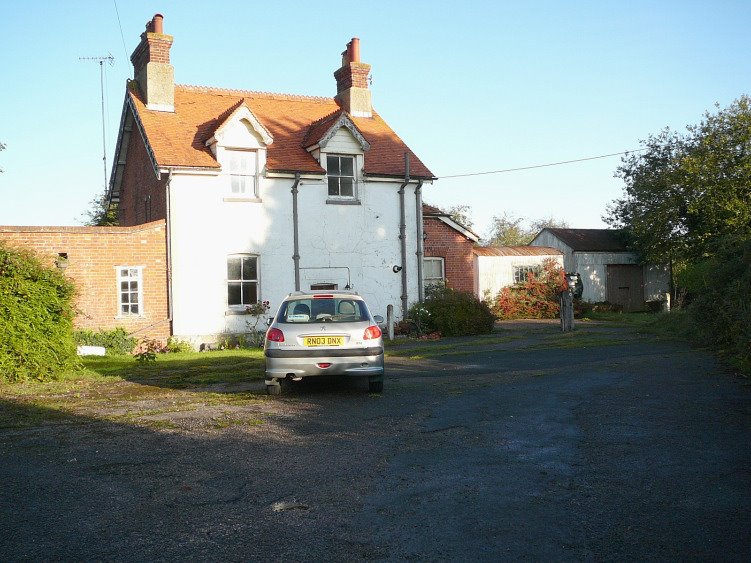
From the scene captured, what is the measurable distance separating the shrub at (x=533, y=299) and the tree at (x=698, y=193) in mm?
5798

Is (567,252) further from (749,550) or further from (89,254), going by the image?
(749,550)

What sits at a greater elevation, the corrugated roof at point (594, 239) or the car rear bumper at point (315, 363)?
the corrugated roof at point (594, 239)

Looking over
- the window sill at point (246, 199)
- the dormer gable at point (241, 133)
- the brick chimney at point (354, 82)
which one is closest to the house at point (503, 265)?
the brick chimney at point (354, 82)

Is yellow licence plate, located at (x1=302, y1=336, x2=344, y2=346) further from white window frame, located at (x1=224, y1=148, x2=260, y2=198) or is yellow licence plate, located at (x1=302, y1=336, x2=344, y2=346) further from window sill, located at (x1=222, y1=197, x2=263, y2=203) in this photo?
white window frame, located at (x1=224, y1=148, x2=260, y2=198)

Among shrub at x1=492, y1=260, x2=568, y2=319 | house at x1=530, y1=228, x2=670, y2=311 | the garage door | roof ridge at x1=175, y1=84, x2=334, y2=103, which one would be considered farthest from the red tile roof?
the garage door

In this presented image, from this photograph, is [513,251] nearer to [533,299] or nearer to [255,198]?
[533,299]

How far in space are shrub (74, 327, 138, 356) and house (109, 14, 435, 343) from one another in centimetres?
146

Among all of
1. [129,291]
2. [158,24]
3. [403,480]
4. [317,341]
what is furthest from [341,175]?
[403,480]

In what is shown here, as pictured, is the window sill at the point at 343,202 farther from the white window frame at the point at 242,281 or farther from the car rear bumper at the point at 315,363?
the car rear bumper at the point at 315,363

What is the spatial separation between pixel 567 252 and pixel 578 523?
111ft

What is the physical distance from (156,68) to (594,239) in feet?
79.9

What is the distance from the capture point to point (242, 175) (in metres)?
23.0

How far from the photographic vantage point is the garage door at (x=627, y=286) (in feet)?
124

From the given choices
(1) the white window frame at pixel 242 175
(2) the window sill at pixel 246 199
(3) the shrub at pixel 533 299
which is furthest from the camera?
(3) the shrub at pixel 533 299
